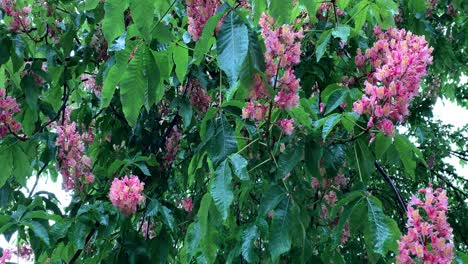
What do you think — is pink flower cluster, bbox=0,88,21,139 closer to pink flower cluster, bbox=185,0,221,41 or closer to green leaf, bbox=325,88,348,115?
pink flower cluster, bbox=185,0,221,41

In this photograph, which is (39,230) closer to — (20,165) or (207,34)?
(20,165)

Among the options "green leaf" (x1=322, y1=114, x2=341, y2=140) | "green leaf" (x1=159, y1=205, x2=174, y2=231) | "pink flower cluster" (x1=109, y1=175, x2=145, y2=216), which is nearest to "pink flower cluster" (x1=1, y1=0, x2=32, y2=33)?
"pink flower cluster" (x1=109, y1=175, x2=145, y2=216)

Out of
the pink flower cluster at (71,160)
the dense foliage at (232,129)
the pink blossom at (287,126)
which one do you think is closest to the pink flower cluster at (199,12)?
the dense foliage at (232,129)

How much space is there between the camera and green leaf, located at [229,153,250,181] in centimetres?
143

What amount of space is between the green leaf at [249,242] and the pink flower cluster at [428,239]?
46cm

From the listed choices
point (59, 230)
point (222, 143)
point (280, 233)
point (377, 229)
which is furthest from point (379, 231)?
point (59, 230)

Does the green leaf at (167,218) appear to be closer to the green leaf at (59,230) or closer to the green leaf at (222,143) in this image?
the green leaf at (59,230)

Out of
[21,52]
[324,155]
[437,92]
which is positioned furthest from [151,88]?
[437,92]

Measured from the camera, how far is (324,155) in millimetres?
1719

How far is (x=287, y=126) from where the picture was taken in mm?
1696

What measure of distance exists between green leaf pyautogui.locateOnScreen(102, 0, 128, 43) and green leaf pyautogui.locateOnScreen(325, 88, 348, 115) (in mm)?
722

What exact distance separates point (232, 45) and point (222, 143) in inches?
18.4

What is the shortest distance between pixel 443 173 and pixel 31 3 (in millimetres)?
3287

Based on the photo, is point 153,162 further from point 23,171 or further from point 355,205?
point 355,205
